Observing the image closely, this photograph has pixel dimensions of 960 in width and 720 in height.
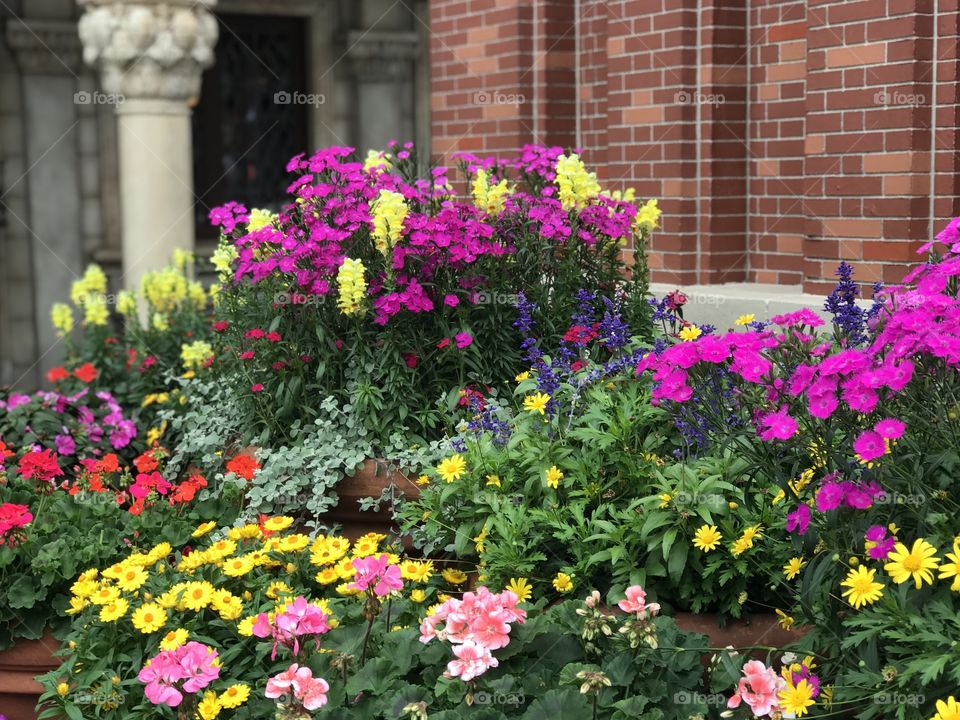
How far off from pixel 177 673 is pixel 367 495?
1.59 metres

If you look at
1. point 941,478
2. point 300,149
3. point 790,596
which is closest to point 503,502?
point 790,596

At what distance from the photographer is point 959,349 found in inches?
105

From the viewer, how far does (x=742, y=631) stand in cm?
336

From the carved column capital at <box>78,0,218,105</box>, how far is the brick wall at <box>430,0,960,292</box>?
7.34 ft

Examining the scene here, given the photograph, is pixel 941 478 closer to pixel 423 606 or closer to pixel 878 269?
pixel 423 606

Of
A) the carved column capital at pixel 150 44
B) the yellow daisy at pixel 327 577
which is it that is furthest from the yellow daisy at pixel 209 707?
the carved column capital at pixel 150 44

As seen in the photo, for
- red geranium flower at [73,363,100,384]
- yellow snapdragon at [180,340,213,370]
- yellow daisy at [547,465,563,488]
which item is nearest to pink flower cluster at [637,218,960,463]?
yellow daisy at [547,465,563,488]

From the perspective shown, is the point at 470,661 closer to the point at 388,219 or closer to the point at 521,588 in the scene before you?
the point at 521,588

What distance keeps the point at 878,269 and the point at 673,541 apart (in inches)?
87.4

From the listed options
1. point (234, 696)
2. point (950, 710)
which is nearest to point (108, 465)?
point (234, 696)

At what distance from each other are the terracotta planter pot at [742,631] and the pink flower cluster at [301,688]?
1056 mm

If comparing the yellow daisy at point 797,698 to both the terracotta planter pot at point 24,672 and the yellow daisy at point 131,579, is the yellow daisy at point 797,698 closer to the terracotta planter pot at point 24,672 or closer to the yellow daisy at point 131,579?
the yellow daisy at point 131,579

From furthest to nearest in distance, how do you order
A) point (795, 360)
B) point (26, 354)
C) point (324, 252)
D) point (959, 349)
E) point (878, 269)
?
1. point (26, 354)
2. point (878, 269)
3. point (324, 252)
4. point (795, 360)
5. point (959, 349)

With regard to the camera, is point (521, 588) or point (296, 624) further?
point (521, 588)
